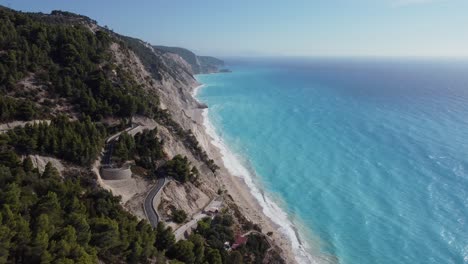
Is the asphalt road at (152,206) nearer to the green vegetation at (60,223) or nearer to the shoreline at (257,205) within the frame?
the green vegetation at (60,223)

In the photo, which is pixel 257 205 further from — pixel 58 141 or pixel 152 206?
pixel 58 141

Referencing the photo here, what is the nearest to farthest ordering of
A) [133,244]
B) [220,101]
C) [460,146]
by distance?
[133,244] → [460,146] → [220,101]

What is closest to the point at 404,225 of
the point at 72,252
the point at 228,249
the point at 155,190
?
the point at 228,249

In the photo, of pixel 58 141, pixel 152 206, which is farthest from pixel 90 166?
pixel 152 206

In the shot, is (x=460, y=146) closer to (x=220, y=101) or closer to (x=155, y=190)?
(x=155, y=190)

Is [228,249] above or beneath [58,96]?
beneath

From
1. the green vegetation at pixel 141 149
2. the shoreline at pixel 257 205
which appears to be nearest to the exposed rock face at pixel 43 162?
the green vegetation at pixel 141 149
